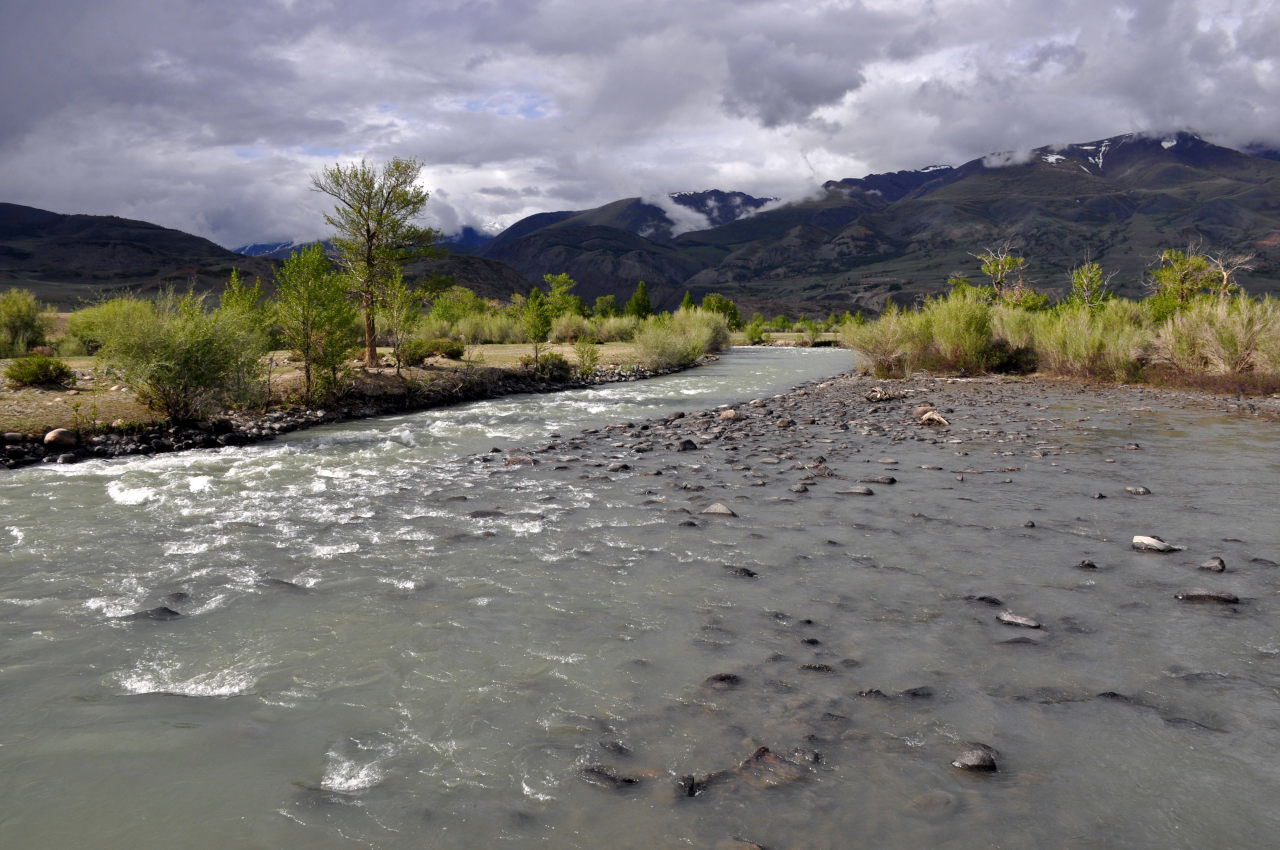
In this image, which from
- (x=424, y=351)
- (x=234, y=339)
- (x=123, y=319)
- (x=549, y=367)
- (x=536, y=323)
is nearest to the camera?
(x=123, y=319)

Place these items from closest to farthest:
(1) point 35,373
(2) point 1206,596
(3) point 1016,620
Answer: (3) point 1016,620 < (2) point 1206,596 < (1) point 35,373

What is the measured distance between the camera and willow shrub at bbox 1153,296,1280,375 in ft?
63.0

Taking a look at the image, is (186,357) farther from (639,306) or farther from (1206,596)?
(639,306)

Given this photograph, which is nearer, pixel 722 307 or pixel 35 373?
pixel 35 373

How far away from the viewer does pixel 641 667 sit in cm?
500

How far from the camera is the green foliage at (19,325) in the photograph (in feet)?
97.0

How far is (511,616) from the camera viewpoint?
5.93 metres

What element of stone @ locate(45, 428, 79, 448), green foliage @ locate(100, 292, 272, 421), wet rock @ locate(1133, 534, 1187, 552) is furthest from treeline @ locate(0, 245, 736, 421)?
wet rock @ locate(1133, 534, 1187, 552)

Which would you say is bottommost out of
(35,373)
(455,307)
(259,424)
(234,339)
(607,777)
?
(607,777)

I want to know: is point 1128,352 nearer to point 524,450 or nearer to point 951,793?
point 524,450

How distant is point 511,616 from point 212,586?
10.5 feet

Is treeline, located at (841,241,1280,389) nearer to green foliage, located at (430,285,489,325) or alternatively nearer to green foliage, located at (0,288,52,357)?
green foliage, located at (430,285,489,325)

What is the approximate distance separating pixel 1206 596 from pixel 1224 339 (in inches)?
752

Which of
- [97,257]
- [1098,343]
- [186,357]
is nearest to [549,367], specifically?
[186,357]
